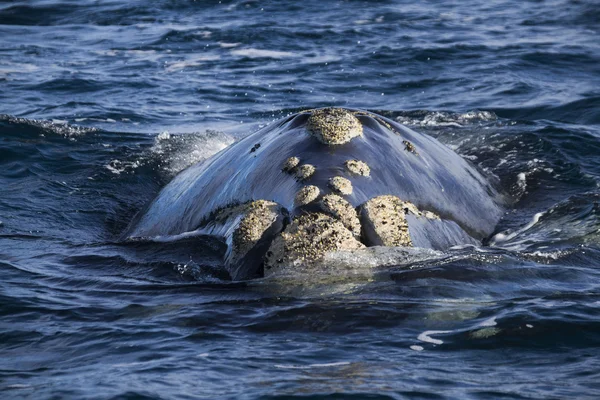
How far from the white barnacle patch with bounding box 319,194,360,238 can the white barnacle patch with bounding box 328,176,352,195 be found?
11cm

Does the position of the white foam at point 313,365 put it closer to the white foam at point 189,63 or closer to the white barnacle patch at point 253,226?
the white barnacle patch at point 253,226

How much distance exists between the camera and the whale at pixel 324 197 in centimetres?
674

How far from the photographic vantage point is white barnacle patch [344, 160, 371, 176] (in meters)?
7.31

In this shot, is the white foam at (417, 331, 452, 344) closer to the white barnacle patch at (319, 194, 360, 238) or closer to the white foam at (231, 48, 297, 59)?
the white barnacle patch at (319, 194, 360, 238)

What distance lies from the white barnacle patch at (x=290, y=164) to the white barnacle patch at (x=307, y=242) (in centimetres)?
72

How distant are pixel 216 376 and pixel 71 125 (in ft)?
31.4

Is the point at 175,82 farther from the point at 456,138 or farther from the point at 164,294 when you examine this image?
the point at 164,294

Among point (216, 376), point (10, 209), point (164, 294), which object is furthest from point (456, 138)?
point (216, 376)

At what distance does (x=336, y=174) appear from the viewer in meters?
7.19

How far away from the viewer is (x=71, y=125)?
47.3ft

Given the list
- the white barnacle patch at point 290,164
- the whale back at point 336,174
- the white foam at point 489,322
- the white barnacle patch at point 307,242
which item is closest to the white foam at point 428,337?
the white foam at point 489,322

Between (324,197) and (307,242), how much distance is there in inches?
15.7

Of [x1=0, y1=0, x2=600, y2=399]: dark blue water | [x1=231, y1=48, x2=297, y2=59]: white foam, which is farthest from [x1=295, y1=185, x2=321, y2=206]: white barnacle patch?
[x1=231, y1=48, x2=297, y2=59]: white foam

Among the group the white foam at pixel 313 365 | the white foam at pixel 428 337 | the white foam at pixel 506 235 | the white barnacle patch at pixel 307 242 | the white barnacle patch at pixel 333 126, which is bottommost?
the white foam at pixel 506 235
